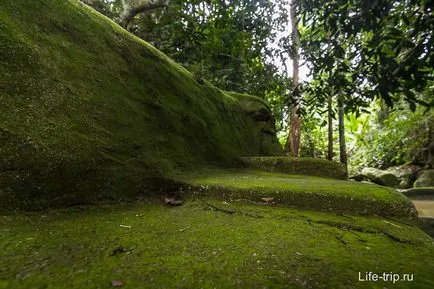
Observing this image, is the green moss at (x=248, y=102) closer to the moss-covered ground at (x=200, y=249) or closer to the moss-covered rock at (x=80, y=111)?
the moss-covered rock at (x=80, y=111)

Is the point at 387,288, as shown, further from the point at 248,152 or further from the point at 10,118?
the point at 248,152

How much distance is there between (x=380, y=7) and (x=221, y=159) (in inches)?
89.1

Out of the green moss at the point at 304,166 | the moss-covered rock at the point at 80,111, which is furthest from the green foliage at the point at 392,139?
the moss-covered rock at the point at 80,111

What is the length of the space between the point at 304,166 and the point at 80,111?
290 centimetres

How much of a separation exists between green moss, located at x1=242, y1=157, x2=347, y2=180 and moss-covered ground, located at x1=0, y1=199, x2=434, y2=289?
1867 mm

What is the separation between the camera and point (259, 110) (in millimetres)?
5809

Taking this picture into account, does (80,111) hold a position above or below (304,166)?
above

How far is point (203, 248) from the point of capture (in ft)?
4.91

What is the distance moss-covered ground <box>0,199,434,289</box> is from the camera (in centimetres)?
119

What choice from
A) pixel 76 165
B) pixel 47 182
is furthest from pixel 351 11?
pixel 47 182

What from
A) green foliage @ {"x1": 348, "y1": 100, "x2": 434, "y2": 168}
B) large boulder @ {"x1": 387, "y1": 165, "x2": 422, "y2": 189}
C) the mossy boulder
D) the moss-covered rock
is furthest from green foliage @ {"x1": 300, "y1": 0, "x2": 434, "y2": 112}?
large boulder @ {"x1": 387, "y1": 165, "x2": 422, "y2": 189}

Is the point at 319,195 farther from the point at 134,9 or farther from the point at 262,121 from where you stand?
the point at 134,9

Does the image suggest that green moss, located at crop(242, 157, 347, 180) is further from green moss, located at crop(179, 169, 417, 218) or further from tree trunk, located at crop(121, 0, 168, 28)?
tree trunk, located at crop(121, 0, 168, 28)

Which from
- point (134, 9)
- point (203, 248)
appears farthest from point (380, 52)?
point (134, 9)
